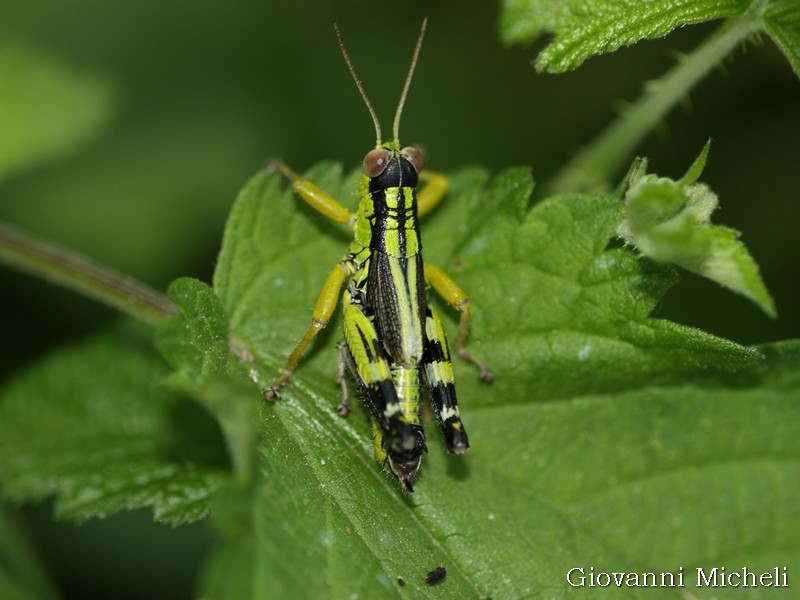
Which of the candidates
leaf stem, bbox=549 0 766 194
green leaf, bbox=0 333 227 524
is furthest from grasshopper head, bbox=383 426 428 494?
leaf stem, bbox=549 0 766 194

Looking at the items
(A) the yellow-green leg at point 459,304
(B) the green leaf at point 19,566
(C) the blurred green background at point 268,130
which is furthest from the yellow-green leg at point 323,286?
(B) the green leaf at point 19,566

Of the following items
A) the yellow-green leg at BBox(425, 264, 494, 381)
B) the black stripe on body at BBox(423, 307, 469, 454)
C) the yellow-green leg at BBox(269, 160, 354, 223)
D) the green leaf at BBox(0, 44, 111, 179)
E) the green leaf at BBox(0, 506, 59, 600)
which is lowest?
the green leaf at BBox(0, 506, 59, 600)

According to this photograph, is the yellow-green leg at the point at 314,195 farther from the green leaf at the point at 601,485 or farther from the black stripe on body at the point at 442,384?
the green leaf at the point at 601,485

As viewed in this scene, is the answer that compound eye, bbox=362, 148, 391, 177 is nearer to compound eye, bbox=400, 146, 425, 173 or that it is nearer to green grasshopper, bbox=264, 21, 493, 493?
green grasshopper, bbox=264, 21, 493, 493

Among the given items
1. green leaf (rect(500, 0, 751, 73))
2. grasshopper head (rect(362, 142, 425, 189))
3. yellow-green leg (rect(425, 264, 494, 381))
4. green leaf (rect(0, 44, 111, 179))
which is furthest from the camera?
green leaf (rect(0, 44, 111, 179))

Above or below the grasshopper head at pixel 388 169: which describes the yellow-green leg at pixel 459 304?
below

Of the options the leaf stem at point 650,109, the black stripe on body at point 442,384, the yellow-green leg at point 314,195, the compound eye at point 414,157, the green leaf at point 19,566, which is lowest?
the green leaf at point 19,566

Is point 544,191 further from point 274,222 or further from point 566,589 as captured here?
point 566,589
